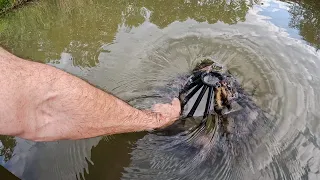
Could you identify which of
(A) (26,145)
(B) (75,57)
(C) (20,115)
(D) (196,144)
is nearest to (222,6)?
(B) (75,57)

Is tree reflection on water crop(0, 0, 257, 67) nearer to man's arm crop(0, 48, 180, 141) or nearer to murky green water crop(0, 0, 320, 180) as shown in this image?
murky green water crop(0, 0, 320, 180)

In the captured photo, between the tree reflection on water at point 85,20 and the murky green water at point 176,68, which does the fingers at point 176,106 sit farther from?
the tree reflection on water at point 85,20

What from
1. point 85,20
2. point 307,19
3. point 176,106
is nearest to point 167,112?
point 176,106

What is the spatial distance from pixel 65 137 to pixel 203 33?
2.04m

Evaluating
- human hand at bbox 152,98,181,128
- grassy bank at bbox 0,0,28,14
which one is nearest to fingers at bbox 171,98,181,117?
human hand at bbox 152,98,181,128

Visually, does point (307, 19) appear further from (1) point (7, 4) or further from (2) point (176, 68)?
(1) point (7, 4)

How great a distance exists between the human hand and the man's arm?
0.95ft

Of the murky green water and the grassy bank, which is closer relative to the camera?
the murky green water

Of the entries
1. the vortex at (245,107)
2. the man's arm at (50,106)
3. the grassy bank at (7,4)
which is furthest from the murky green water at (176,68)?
the man's arm at (50,106)

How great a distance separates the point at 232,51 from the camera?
3.16 metres

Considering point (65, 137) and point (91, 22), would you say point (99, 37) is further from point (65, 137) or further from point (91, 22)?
point (65, 137)

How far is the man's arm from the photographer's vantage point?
5.01ft

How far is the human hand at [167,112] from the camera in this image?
7.59 ft

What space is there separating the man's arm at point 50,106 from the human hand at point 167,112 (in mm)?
288
